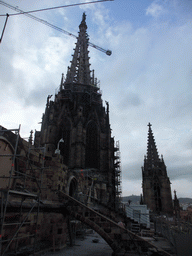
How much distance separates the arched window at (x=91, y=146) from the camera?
1190 inches

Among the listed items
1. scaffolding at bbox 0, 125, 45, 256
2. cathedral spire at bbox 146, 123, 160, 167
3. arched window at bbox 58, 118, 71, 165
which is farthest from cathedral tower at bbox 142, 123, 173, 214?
scaffolding at bbox 0, 125, 45, 256

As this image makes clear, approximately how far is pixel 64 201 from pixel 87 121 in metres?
22.3

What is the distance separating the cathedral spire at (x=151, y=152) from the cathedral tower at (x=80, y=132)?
67.8 feet

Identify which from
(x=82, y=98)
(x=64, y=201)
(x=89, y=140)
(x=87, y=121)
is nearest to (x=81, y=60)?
(x=82, y=98)

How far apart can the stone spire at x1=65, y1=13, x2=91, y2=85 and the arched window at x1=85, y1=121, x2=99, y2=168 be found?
12977 millimetres

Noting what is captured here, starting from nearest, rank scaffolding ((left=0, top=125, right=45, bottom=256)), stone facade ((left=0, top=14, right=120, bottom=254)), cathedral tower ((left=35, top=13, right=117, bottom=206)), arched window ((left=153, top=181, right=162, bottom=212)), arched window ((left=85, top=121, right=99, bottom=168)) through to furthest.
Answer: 1. scaffolding ((left=0, top=125, right=45, bottom=256))
2. stone facade ((left=0, top=14, right=120, bottom=254))
3. cathedral tower ((left=35, top=13, right=117, bottom=206))
4. arched window ((left=85, top=121, right=99, bottom=168))
5. arched window ((left=153, top=181, right=162, bottom=212))

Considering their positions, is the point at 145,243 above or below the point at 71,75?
below

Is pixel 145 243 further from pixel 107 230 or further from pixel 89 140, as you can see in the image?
pixel 89 140

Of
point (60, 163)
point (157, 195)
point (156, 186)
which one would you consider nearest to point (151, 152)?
point (156, 186)

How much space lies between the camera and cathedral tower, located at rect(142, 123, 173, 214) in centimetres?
4241

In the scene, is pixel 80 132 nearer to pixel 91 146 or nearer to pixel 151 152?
pixel 91 146

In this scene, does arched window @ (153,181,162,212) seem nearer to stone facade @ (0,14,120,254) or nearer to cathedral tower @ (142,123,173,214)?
cathedral tower @ (142,123,173,214)

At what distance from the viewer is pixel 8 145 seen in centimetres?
952

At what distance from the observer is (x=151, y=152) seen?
178 feet
